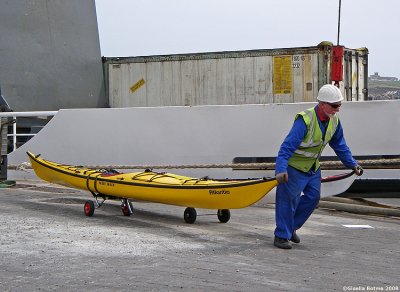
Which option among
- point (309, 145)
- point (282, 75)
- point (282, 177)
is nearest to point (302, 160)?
point (309, 145)

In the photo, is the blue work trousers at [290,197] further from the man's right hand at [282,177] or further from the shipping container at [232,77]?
the shipping container at [232,77]

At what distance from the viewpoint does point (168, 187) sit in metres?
6.76

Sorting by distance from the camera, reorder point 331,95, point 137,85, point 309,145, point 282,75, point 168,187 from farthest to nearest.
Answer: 1. point 137,85
2. point 282,75
3. point 168,187
4. point 309,145
5. point 331,95

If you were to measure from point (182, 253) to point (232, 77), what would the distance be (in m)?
8.70

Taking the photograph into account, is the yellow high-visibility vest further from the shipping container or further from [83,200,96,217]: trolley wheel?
the shipping container

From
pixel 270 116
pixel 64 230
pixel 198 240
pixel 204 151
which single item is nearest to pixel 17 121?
pixel 204 151

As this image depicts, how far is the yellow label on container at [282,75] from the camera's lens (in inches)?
519

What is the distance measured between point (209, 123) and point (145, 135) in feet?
3.42

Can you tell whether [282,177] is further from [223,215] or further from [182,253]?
[223,215]

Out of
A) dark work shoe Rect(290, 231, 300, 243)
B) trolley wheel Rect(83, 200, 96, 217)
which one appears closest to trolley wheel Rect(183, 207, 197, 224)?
trolley wheel Rect(83, 200, 96, 217)

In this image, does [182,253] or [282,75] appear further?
[282,75]

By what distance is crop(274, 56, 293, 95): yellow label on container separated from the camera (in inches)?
519

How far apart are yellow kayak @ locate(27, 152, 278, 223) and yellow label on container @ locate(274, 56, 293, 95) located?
620cm

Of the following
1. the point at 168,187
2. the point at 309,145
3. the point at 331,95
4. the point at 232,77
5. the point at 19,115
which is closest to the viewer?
the point at 331,95
